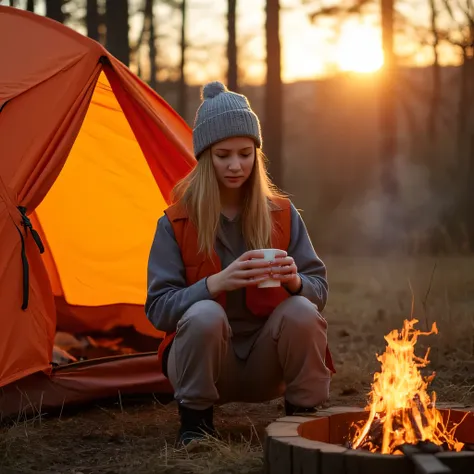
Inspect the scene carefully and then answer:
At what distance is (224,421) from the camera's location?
12.0ft

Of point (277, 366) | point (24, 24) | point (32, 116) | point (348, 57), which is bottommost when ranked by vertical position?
point (277, 366)

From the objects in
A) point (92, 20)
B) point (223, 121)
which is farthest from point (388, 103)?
point (223, 121)

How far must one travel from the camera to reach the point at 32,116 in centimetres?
387

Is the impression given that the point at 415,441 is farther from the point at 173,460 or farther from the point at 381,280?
the point at 381,280

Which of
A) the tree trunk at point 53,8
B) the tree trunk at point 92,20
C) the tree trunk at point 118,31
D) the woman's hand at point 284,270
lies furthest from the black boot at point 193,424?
the tree trunk at point 53,8

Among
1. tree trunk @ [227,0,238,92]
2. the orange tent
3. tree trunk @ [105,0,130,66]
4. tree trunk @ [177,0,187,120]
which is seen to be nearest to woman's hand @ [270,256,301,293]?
the orange tent

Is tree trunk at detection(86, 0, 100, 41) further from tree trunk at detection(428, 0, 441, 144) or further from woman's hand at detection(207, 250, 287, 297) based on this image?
woman's hand at detection(207, 250, 287, 297)

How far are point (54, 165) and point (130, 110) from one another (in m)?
0.54

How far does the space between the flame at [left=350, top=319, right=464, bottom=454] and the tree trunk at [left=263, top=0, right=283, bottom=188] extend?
360 inches

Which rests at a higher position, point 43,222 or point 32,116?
point 32,116

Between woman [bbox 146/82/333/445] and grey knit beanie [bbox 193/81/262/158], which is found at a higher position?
grey knit beanie [bbox 193/81/262/158]

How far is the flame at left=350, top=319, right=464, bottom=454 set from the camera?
91.7 inches

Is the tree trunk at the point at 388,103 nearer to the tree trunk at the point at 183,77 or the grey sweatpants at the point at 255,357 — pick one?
the tree trunk at the point at 183,77

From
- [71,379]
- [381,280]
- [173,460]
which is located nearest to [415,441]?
[173,460]
